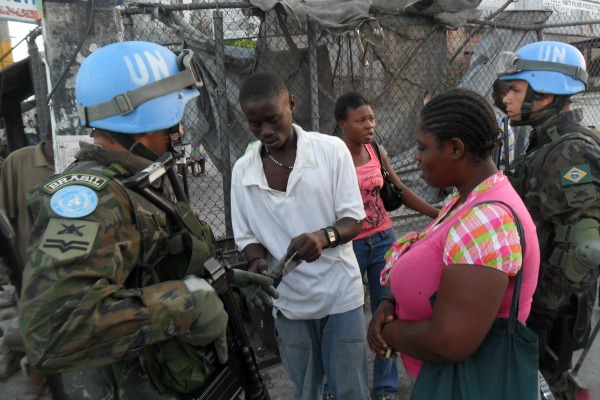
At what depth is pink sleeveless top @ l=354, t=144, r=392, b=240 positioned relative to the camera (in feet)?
10.1

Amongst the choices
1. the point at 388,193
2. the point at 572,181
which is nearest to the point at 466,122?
the point at 572,181

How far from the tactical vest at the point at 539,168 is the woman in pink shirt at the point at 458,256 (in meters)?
1.25

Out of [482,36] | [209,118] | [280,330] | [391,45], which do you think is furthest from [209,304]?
[482,36]

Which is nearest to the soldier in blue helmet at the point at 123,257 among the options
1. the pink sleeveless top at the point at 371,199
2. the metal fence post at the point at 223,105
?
the pink sleeveless top at the point at 371,199

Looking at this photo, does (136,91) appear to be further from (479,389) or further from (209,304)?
(479,389)

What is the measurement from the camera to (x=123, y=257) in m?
1.32

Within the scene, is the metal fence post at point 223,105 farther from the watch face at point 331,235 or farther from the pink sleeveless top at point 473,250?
the pink sleeveless top at point 473,250

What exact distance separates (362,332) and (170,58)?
61.3 inches

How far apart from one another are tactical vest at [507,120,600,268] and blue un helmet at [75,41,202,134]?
2050mm

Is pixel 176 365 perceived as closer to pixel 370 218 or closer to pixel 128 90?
pixel 128 90

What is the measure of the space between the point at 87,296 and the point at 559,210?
2.38 metres

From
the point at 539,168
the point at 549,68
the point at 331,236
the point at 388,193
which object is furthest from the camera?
the point at 388,193

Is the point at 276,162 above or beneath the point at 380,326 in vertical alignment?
above

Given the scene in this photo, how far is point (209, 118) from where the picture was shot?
4293 millimetres
